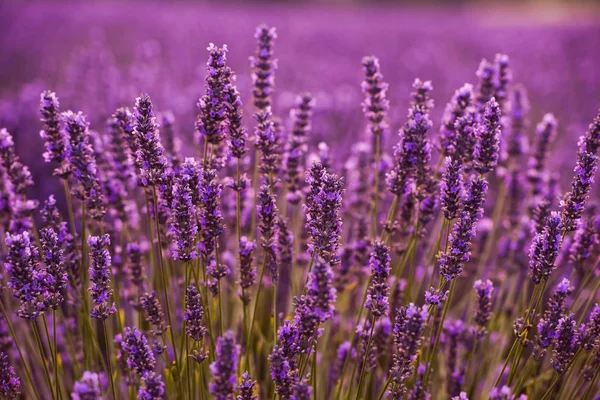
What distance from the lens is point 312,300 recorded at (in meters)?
1.58

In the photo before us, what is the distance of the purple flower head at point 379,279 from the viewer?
71.2 inches

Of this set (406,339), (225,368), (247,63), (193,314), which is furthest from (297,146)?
(247,63)

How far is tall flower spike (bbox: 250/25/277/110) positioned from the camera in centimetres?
247

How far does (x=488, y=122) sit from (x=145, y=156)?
1260 millimetres

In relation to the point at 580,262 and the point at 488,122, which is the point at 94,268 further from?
the point at 580,262

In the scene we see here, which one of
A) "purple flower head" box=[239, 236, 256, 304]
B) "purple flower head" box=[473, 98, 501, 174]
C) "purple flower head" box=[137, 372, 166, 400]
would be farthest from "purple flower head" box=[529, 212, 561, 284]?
"purple flower head" box=[137, 372, 166, 400]

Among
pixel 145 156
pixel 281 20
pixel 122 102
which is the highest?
pixel 281 20

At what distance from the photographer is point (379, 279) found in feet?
6.02

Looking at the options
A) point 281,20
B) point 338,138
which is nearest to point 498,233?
point 338,138

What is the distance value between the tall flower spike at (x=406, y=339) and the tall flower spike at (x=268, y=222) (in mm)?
582

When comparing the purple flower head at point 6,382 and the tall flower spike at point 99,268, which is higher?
the tall flower spike at point 99,268

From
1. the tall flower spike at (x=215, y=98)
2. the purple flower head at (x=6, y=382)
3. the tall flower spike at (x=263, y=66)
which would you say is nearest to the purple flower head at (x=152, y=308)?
the purple flower head at (x=6, y=382)

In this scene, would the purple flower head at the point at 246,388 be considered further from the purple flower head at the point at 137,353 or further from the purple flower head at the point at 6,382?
the purple flower head at the point at 6,382

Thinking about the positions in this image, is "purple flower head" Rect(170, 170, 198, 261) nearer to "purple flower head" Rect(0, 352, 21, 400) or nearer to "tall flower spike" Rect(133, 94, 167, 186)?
"tall flower spike" Rect(133, 94, 167, 186)
